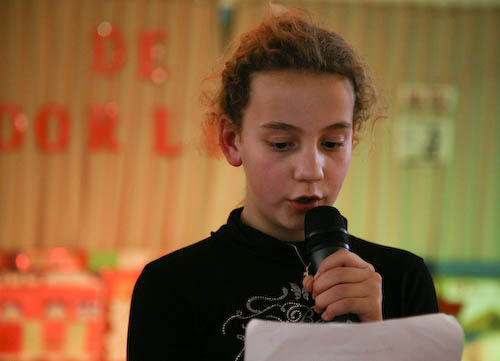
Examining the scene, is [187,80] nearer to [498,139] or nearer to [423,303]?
[498,139]

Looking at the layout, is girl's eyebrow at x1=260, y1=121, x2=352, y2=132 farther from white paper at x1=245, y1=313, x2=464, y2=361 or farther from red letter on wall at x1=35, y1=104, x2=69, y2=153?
red letter on wall at x1=35, y1=104, x2=69, y2=153

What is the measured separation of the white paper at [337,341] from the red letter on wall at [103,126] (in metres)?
2.17

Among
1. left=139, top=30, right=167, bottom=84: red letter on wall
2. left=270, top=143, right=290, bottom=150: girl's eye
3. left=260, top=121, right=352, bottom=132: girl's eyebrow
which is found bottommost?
left=270, top=143, right=290, bottom=150: girl's eye

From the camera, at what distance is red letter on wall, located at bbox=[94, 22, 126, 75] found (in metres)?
2.46

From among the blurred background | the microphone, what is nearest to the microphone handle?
the microphone

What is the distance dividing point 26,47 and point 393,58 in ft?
5.84

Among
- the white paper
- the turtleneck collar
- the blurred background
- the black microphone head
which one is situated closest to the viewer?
the white paper

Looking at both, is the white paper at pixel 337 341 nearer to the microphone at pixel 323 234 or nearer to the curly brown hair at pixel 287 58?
the microphone at pixel 323 234

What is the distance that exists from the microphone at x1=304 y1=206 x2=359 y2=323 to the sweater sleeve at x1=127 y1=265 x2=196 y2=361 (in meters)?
0.17

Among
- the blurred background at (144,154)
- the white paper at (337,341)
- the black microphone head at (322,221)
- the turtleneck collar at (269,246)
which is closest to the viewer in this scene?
the white paper at (337,341)

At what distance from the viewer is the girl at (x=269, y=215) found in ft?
1.91

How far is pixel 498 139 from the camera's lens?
103 inches

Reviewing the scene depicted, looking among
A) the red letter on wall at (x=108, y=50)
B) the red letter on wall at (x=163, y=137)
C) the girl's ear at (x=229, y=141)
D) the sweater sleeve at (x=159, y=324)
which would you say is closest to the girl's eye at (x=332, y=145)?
the girl's ear at (x=229, y=141)

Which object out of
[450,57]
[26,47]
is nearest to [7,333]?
[26,47]
